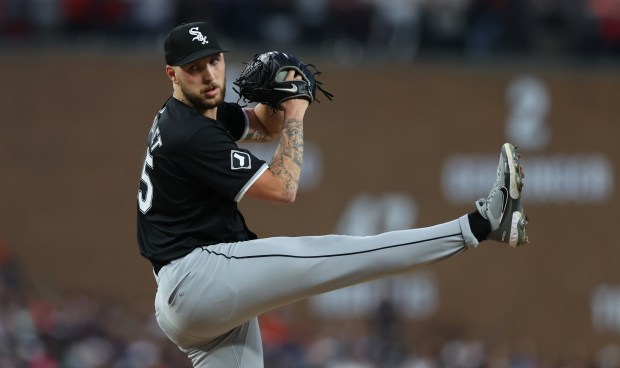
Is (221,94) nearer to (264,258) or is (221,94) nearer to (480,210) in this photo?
(264,258)

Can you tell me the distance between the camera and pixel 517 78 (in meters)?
14.3

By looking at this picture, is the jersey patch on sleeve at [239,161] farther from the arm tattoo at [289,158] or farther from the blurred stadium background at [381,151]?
the blurred stadium background at [381,151]

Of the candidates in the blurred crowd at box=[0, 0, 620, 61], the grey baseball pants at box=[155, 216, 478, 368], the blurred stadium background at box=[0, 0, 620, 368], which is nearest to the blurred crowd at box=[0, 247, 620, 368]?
the blurred stadium background at box=[0, 0, 620, 368]

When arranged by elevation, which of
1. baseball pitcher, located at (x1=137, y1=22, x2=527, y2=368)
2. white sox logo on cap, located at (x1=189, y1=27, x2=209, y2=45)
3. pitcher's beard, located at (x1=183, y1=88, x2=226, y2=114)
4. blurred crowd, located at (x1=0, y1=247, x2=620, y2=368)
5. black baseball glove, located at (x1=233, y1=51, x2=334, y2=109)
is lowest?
blurred crowd, located at (x1=0, y1=247, x2=620, y2=368)

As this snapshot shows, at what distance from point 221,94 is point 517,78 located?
29.5 feet

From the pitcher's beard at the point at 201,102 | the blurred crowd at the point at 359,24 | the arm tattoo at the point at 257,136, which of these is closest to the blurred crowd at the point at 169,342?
the blurred crowd at the point at 359,24

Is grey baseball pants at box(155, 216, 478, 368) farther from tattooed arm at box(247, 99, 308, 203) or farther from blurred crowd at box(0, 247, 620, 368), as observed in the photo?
blurred crowd at box(0, 247, 620, 368)

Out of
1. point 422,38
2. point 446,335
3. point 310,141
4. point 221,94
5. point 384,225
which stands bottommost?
point 446,335

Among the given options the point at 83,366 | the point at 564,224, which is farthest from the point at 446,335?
the point at 83,366

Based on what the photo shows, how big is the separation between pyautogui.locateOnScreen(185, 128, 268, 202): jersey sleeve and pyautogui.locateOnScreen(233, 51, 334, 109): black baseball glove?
425 millimetres

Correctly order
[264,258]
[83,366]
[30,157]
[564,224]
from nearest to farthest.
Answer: [264,258]
[83,366]
[30,157]
[564,224]

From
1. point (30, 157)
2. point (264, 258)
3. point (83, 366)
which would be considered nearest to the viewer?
point (264, 258)

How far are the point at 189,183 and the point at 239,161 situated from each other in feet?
0.96

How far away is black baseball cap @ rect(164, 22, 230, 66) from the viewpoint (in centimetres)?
571
